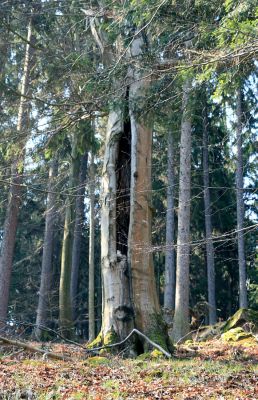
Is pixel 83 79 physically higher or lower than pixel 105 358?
higher

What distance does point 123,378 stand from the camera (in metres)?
6.38

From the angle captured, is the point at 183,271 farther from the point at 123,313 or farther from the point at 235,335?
the point at 123,313

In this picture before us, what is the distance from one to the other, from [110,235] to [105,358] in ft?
9.04

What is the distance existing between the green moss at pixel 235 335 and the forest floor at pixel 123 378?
388 centimetres

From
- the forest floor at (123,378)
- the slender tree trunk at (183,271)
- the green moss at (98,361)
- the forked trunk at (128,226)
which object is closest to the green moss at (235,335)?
the slender tree trunk at (183,271)

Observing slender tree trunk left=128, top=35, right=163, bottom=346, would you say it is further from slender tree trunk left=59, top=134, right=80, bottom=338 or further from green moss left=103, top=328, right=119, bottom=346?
slender tree trunk left=59, top=134, right=80, bottom=338

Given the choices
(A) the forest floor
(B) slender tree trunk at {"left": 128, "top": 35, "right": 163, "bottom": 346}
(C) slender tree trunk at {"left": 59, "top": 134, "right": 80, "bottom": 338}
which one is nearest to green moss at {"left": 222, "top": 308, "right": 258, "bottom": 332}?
(B) slender tree trunk at {"left": 128, "top": 35, "right": 163, "bottom": 346}

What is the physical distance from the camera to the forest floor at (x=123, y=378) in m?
5.35

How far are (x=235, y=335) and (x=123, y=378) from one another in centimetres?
741

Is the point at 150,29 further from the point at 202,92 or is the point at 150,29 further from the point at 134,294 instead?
the point at 134,294

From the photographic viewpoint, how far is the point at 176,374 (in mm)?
6797

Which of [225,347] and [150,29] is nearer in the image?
[150,29]

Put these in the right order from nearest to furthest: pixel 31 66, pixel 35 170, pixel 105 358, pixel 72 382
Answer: pixel 72 382
pixel 105 358
pixel 35 170
pixel 31 66

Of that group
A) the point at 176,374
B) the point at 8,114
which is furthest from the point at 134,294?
the point at 8,114
